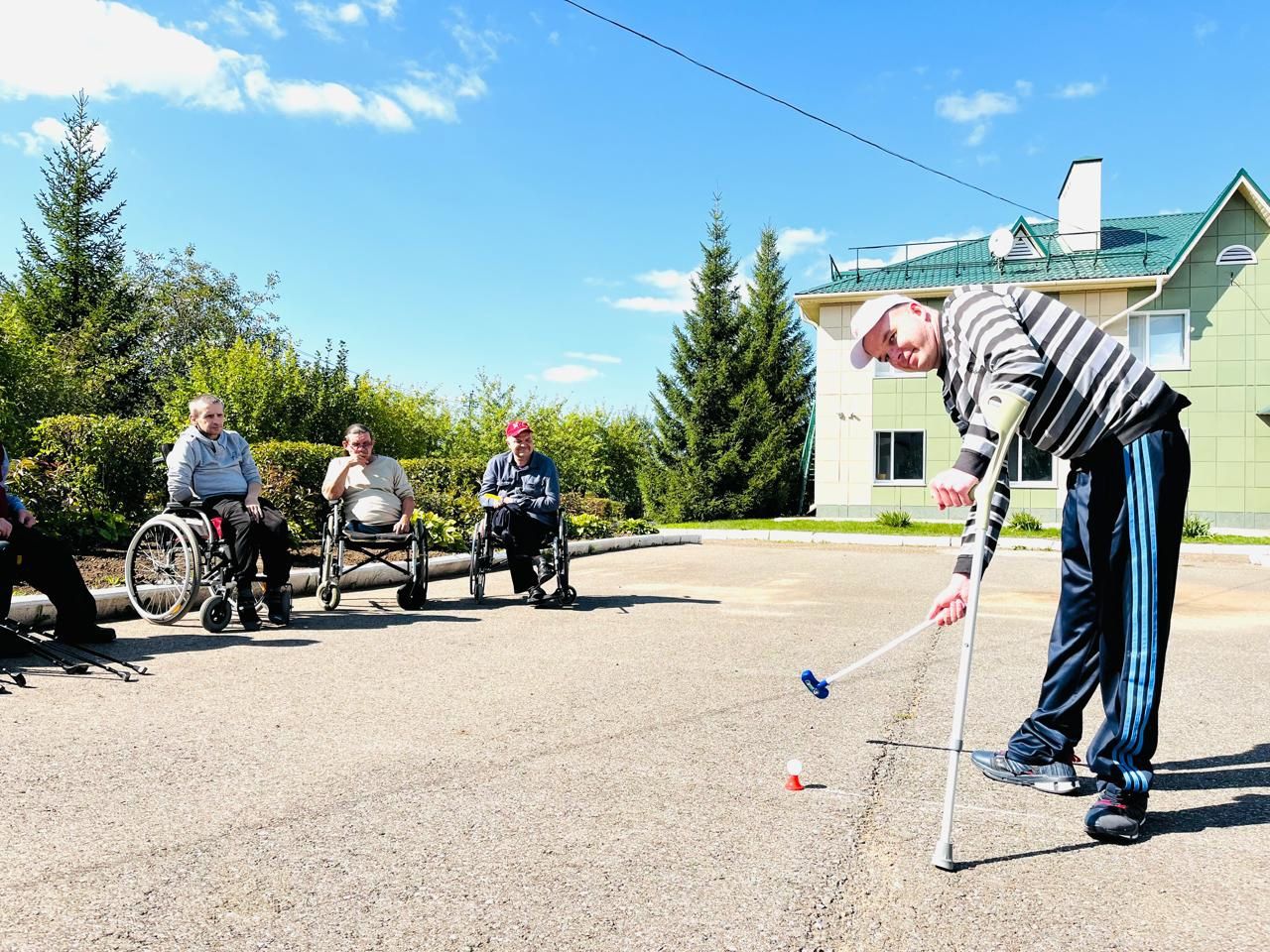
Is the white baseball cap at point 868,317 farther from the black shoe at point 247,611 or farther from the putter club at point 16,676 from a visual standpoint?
the black shoe at point 247,611

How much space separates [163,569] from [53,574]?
124 cm

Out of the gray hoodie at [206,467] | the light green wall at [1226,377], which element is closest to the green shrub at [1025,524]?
the light green wall at [1226,377]

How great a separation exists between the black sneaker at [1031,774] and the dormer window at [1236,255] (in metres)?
23.4

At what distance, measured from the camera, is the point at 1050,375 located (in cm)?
297

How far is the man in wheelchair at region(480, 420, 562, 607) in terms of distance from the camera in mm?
8039

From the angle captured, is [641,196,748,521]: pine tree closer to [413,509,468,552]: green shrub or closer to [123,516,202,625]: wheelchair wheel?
[413,509,468,552]: green shrub

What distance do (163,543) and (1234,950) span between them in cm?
654

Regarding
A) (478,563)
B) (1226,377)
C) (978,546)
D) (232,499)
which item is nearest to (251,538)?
(232,499)

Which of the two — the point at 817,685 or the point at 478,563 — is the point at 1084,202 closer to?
the point at 478,563

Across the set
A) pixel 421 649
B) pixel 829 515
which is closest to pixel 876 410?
pixel 829 515

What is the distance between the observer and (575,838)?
2742 millimetres

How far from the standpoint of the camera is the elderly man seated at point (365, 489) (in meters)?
7.85

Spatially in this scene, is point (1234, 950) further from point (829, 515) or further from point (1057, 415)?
point (829, 515)

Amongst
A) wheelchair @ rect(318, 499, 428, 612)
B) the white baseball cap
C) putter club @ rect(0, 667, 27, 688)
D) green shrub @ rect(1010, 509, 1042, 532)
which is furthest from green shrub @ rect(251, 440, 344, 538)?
green shrub @ rect(1010, 509, 1042, 532)
